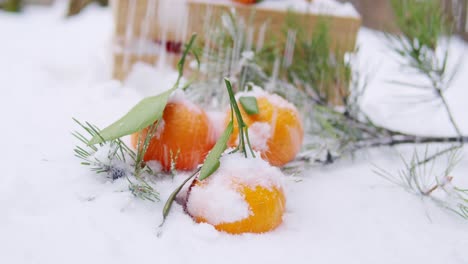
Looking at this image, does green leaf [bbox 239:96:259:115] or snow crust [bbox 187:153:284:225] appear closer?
snow crust [bbox 187:153:284:225]

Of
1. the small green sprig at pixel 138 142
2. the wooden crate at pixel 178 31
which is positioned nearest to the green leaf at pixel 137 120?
the small green sprig at pixel 138 142

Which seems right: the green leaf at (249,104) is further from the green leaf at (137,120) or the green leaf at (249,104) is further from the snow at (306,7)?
the snow at (306,7)

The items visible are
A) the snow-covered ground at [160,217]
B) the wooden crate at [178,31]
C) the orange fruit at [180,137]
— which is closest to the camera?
the snow-covered ground at [160,217]

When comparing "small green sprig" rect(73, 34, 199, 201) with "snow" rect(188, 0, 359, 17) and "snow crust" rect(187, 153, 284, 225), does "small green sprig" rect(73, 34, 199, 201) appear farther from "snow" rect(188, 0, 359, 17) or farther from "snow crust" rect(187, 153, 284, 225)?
"snow" rect(188, 0, 359, 17)

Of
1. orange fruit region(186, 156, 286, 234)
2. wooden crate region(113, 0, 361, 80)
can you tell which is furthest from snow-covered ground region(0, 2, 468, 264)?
wooden crate region(113, 0, 361, 80)

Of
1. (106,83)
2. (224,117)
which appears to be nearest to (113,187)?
(224,117)

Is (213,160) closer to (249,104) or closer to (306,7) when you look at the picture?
(249,104)
